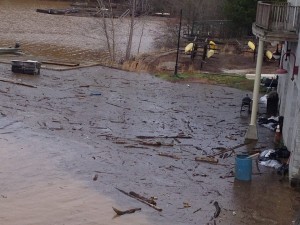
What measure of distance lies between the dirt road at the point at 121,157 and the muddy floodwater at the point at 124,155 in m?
0.03

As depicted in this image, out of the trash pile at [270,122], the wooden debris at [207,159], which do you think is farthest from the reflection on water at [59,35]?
the wooden debris at [207,159]

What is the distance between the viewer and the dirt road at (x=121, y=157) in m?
12.6

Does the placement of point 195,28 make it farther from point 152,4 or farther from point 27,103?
point 27,103

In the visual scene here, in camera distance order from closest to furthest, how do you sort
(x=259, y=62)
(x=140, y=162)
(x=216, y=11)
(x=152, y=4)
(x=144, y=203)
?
(x=144, y=203)
(x=140, y=162)
(x=259, y=62)
(x=216, y=11)
(x=152, y=4)

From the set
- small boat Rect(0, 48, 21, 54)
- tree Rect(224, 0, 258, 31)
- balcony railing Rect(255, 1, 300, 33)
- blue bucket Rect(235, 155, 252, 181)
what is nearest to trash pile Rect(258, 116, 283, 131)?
balcony railing Rect(255, 1, 300, 33)

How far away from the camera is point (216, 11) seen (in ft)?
183

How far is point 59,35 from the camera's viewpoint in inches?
1929

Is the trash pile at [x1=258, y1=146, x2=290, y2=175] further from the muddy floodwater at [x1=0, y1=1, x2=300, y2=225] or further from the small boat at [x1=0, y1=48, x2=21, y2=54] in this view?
the small boat at [x1=0, y1=48, x2=21, y2=54]

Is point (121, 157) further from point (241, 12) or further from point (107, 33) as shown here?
point (241, 12)

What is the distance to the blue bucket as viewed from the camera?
47.9ft

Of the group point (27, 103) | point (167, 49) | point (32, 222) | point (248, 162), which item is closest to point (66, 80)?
point (27, 103)

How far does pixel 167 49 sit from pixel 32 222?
112ft

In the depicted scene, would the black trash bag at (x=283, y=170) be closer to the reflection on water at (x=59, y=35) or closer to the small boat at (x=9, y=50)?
the small boat at (x=9, y=50)

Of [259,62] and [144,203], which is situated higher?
[259,62]
